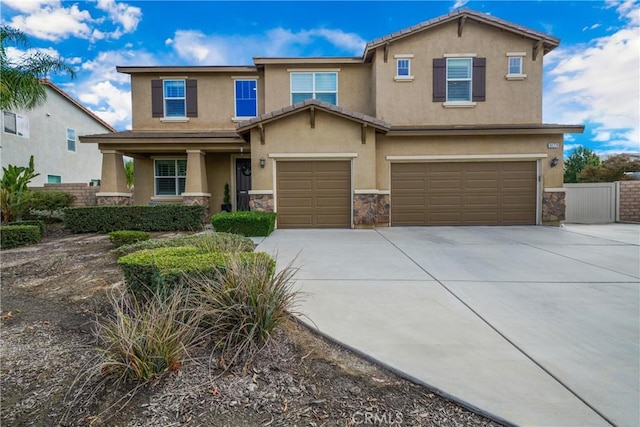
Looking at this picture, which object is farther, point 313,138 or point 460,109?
point 460,109

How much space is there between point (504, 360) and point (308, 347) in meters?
1.76

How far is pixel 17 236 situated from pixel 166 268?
27.1 ft

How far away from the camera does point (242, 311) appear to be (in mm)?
2992

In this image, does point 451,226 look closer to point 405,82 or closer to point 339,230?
point 339,230

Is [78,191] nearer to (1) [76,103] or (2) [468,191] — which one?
(1) [76,103]

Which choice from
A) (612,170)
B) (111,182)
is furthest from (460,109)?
(111,182)

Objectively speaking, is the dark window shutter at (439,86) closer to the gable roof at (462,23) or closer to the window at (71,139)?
the gable roof at (462,23)

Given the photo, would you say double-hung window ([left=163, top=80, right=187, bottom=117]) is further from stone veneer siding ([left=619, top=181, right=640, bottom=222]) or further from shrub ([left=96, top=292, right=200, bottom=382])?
stone veneer siding ([left=619, top=181, right=640, bottom=222])

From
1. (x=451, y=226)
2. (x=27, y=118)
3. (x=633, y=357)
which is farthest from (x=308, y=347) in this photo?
(x=27, y=118)

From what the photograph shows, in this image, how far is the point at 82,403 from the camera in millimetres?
2379

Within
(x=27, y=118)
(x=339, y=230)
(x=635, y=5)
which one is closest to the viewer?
(x=635, y=5)

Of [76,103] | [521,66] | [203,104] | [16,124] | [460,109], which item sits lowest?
[460,109]

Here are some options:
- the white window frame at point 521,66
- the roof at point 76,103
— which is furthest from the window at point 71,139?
the white window frame at point 521,66

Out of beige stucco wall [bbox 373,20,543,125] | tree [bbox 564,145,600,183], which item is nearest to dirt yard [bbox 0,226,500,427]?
beige stucco wall [bbox 373,20,543,125]
